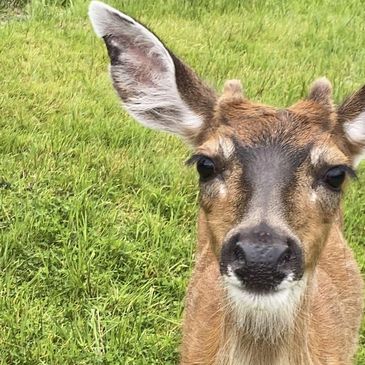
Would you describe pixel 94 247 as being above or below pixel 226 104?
below

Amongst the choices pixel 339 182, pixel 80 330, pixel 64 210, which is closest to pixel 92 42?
pixel 64 210

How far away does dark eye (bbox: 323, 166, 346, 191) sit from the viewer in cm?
304

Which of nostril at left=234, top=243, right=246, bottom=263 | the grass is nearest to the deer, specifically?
nostril at left=234, top=243, right=246, bottom=263

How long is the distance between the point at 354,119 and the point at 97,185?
249 cm

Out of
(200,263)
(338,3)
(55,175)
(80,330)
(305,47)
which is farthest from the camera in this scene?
(338,3)

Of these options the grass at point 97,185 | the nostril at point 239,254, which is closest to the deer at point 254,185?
the nostril at point 239,254

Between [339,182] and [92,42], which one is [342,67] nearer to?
[92,42]

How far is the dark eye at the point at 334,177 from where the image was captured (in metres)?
3.04

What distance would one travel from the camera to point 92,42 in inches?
294

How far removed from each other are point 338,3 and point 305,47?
1.55m

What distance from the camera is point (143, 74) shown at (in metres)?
3.50

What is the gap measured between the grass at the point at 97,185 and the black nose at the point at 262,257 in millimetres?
1787

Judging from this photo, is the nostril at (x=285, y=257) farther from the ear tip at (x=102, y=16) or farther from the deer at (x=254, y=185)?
the ear tip at (x=102, y=16)

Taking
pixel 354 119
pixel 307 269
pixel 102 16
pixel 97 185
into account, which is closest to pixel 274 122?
pixel 354 119
